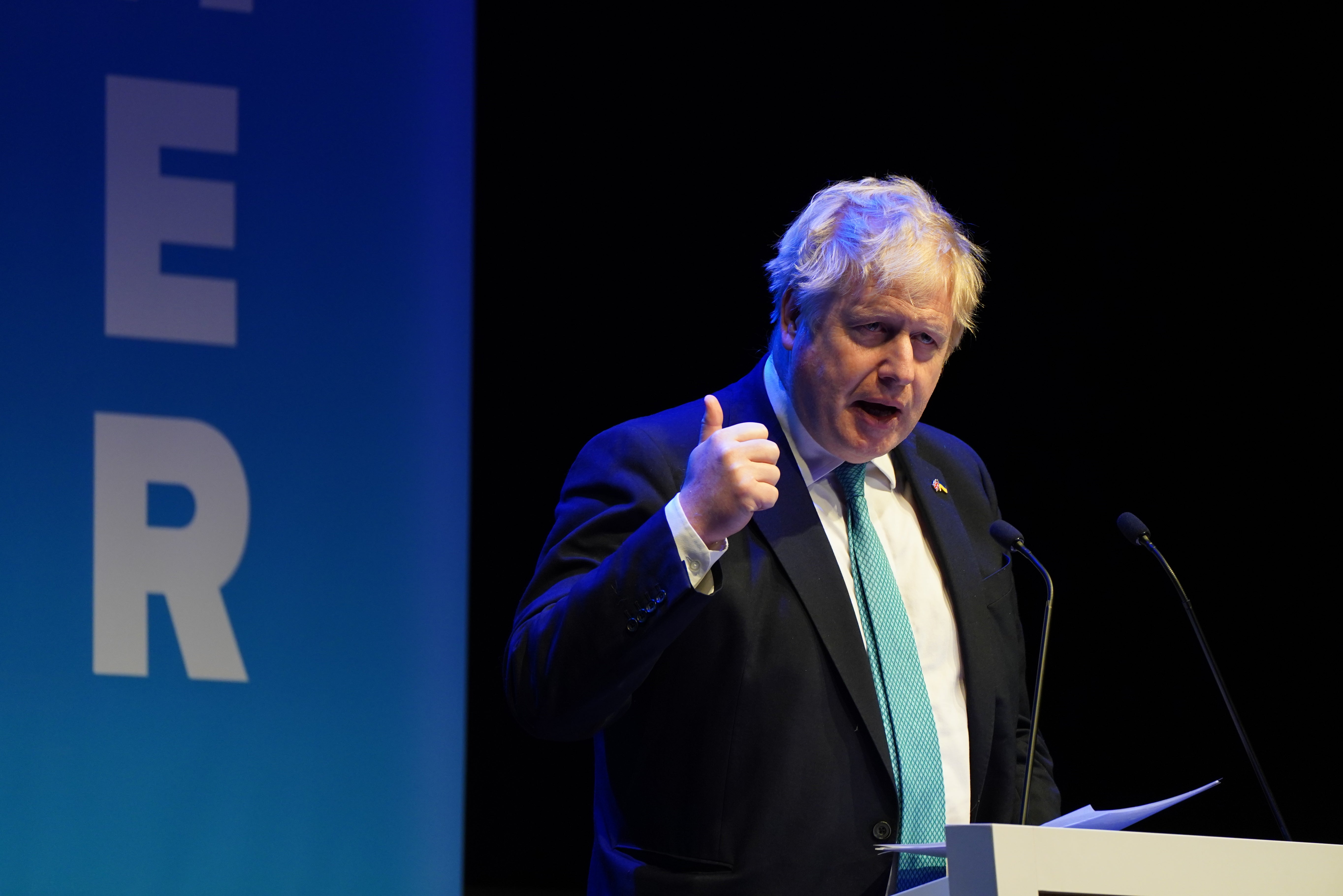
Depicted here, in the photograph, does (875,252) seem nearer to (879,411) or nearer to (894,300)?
(894,300)

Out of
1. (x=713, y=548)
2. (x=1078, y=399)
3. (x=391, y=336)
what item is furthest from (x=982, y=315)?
(x=713, y=548)

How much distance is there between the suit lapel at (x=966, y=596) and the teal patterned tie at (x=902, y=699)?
10cm

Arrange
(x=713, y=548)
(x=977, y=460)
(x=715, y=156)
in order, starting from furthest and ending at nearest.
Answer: (x=715, y=156), (x=977, y=460), (x=713, y=548)

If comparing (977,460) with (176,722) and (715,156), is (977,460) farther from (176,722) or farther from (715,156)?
(176,722)

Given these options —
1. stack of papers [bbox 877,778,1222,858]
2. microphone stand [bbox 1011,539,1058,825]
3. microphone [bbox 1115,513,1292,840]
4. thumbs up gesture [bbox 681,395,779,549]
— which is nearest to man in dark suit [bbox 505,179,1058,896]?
thumbs up gesture [bbox 681,395,779,549]

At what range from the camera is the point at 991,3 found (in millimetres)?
3627

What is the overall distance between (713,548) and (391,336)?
5.43 feet

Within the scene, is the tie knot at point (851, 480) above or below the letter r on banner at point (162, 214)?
below

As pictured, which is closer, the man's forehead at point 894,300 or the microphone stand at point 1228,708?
the microphone stand at point 1228,708

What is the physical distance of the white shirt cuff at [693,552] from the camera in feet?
5.28

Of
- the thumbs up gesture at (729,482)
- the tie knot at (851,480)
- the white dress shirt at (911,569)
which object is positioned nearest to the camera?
the thumbs up gesture at (729,482)

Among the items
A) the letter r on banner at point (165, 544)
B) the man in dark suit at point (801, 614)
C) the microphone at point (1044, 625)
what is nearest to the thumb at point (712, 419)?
the man in dark suit at point (801, 614)

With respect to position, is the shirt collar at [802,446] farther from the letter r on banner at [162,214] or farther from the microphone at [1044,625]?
the letter r on banner at [162,214]

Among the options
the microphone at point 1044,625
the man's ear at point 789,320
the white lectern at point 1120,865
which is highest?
the man's ear at point 789,320
